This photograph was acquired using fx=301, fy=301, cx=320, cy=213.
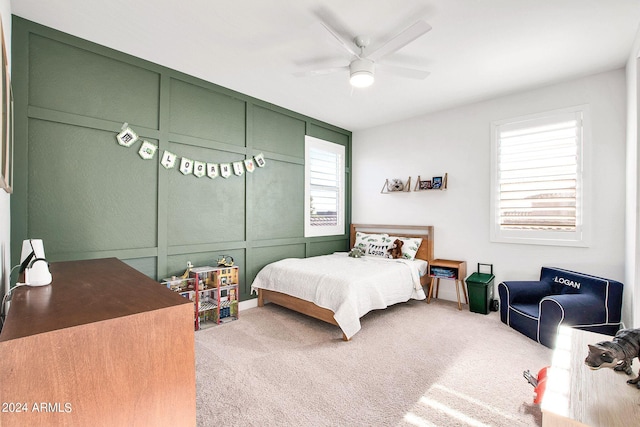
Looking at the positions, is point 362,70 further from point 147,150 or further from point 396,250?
point 396,250

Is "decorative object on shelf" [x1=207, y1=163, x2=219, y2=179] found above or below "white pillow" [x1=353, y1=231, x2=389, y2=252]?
above

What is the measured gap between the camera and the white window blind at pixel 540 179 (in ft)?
10.9

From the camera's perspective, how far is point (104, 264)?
2041 mm

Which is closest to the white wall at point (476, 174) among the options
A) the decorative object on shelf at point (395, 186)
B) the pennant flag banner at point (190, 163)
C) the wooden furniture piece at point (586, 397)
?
the decorative object on shelf at point (395, 186)

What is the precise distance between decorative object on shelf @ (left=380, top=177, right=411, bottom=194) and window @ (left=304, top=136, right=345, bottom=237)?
0.76 m

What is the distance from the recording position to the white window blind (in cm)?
332

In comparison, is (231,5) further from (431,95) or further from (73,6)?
(431,95)

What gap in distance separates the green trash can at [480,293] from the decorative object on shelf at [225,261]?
292cm

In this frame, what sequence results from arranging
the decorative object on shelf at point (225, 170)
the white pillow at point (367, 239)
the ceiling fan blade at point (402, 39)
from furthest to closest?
the white pillow at point (367, 239), the decorative object on shelf at point (225, 170), the ceiling fan blade at point (402, 39)

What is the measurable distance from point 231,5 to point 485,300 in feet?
12.9

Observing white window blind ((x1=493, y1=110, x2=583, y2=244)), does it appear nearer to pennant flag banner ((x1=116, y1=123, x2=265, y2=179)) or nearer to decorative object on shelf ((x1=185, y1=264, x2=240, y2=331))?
pennant flag banner ((x1=116, y1=123, x2=265, y2=179))

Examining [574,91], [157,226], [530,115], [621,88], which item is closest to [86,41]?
[157,226]

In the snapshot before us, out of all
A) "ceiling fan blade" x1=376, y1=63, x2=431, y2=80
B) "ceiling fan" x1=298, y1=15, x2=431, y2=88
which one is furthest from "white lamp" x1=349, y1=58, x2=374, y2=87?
"ceiling fan blade" x1=376, y1=63, x2=431, y2=80

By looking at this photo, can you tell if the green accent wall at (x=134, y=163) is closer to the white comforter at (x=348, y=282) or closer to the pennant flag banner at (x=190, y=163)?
the pennant flag banner at (x=190, y=163)
